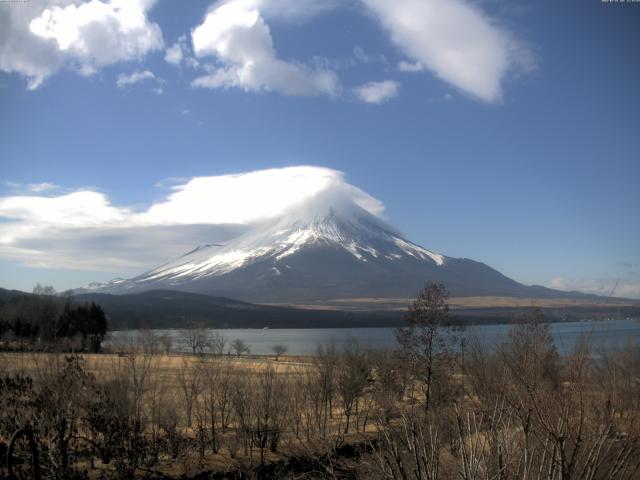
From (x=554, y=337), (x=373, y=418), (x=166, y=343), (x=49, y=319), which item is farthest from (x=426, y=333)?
(x=49, y=319)

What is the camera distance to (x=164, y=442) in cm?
2339

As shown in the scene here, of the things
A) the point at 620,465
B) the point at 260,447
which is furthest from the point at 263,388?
the point at 620,465

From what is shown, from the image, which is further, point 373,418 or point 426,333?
point 426,333

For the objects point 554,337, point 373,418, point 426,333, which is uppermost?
point 426,333

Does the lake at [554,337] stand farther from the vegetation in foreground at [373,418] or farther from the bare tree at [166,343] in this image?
the bare tree at [166,343]

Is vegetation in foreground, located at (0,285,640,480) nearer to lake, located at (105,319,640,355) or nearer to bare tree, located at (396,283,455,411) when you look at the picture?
bare tree, located at (396,283,455,411)

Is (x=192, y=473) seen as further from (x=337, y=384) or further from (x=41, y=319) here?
(x=41, y=319)

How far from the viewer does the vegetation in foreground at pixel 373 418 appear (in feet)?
24.0

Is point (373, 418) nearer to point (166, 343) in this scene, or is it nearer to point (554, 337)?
point (554, 337)

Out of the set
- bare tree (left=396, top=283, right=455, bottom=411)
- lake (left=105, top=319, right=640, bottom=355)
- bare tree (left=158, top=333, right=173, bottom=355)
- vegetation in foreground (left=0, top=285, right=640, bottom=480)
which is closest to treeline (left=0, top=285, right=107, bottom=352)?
lake (left=105, top=319, right=640, bottom=355)

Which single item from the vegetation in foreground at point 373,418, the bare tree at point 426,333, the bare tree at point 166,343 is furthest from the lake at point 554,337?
the bare tree at point 166,343

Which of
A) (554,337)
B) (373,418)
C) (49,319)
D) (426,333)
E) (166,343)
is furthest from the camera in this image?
(49,319)

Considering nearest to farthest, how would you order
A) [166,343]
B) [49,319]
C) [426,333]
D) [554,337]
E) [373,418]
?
[373,418]
[426,333]
[554,337]
[166,343]
[49,319]

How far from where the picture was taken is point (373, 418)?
26922mm
